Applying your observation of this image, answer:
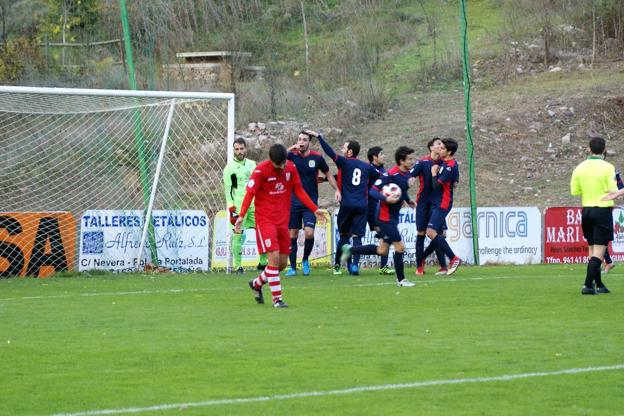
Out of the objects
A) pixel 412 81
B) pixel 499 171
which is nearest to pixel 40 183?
pixel 499 171

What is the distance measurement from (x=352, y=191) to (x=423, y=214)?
1.25 m

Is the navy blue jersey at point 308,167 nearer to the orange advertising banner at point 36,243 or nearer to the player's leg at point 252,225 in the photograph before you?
the player's leg at point 252,225

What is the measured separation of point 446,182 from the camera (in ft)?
61.0

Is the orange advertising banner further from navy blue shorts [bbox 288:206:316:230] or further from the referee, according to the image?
the referee

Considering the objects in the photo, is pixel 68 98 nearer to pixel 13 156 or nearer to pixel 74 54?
pixel 13 156

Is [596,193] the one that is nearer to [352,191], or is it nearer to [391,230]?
[391,230]

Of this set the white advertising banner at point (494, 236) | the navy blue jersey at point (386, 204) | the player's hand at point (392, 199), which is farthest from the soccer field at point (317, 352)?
the white advertising banner at point (494, 236)

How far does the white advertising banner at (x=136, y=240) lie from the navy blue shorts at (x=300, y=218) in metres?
2.41

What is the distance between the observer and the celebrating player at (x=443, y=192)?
60.8 feet

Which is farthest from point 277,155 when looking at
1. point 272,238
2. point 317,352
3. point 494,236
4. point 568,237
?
point 568,237

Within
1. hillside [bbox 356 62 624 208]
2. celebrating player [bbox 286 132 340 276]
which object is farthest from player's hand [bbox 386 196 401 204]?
hillside [bbox 356 62 624 208]

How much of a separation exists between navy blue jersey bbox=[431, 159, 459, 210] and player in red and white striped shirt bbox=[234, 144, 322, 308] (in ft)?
17.3

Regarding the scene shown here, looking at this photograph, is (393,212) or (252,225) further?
(252,225)

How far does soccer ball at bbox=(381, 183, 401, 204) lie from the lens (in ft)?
51.3
